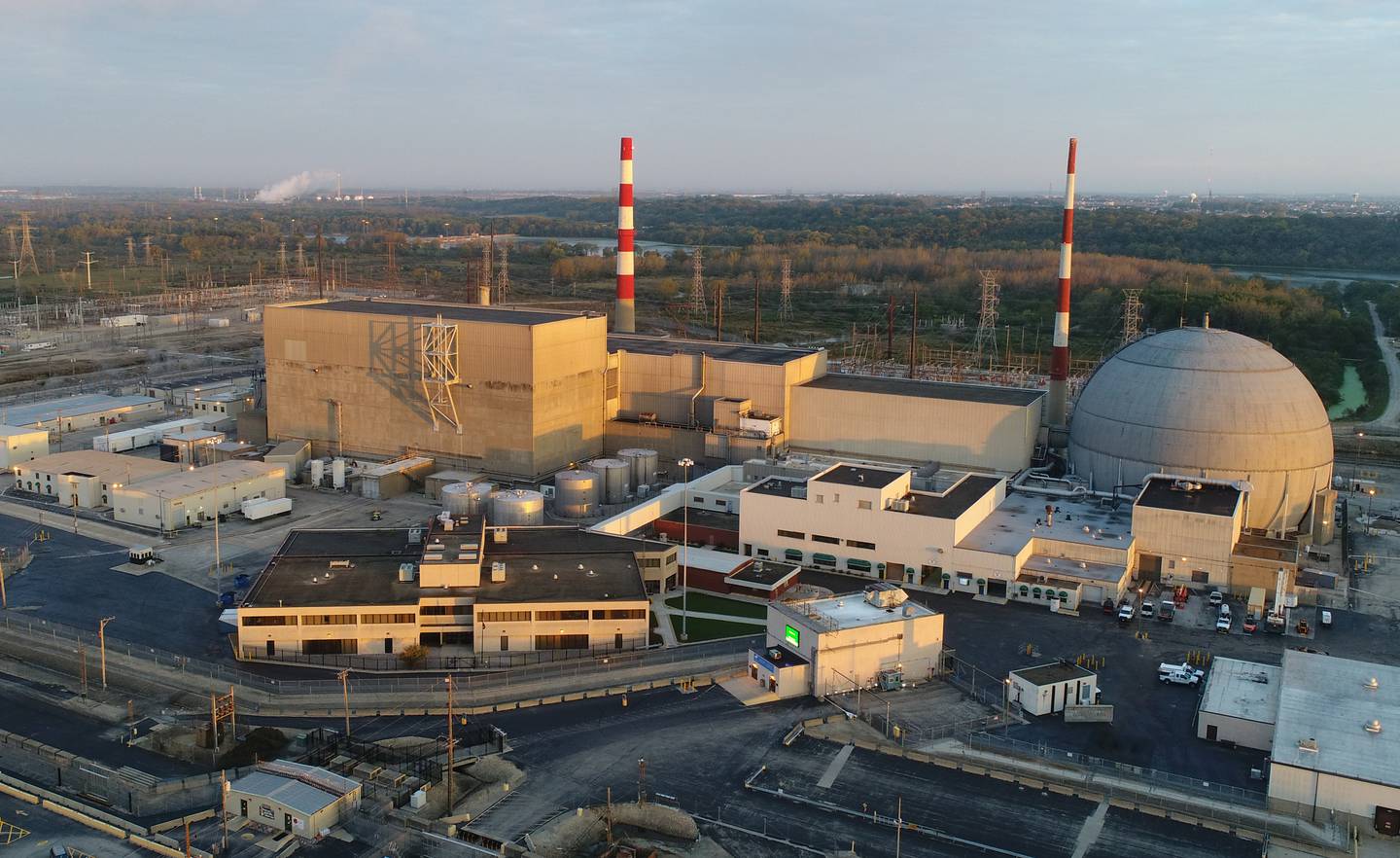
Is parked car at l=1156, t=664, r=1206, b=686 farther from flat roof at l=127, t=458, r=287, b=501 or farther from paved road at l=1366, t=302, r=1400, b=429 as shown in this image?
paved road at l=1366, t=302, r=1400, b=429

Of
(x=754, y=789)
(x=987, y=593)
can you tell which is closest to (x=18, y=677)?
(x=754, y=789)

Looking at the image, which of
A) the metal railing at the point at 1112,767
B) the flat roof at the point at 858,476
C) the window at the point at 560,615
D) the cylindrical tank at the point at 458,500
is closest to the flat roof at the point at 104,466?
the cylindrical tank at the point at 458,500

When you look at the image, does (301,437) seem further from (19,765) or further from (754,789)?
(754,789)

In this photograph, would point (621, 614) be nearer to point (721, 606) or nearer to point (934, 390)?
point (721, 606)

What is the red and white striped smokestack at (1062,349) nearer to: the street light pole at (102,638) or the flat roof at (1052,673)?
the flat roof at (1052,673)

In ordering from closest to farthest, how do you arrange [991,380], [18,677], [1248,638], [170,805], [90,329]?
[170,805]
[18,677]
[1248,638]
[991,380]
[90,329]

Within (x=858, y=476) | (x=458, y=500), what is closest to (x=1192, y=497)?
(x=858, y=476)
